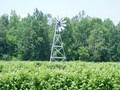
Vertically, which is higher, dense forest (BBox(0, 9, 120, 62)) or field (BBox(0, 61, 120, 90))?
dense forest (BBox(0, 9, 120, 62))

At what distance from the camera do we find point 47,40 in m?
34.8

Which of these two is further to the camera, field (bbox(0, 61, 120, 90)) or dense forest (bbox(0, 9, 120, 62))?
dense forest (bbox(0, 9, 120, 62))

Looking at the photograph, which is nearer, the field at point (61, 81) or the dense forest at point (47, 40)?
the field at point (61, 81)

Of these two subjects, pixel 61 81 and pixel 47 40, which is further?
pixel 47 40

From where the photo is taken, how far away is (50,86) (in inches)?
183

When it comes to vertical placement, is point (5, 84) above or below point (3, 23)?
below

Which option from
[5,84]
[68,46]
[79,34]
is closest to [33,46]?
[68,46]

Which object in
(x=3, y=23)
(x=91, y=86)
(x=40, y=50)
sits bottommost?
(x=91, y=86)

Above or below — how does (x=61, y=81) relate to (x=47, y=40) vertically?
below

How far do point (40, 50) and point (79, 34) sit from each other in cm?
879

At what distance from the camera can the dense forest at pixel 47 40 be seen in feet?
111

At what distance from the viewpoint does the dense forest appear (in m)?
33.9

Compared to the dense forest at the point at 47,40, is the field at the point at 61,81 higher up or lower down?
lower down

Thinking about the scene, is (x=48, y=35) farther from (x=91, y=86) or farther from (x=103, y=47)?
(x=91, y=86)
